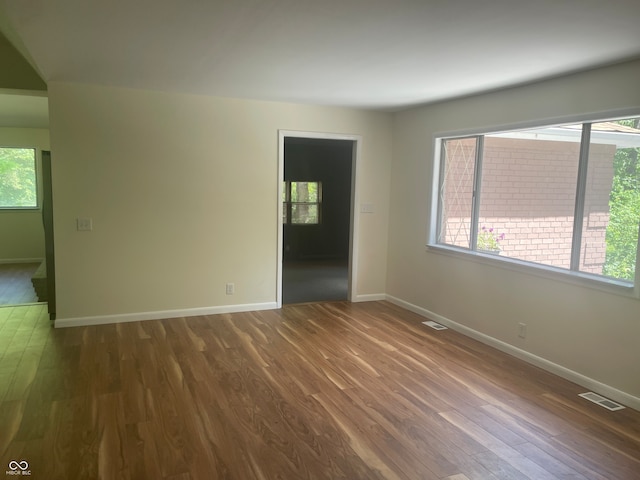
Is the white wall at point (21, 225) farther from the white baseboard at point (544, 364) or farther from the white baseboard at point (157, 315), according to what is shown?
the white baseboard at point (544, 364)

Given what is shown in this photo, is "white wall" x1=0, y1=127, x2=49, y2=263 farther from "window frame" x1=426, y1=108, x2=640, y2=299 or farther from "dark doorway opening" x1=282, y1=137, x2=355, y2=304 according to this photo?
"window frame" x1=426, y1=108, x2=640, y2=299

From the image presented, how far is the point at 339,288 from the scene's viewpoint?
6.68 metres

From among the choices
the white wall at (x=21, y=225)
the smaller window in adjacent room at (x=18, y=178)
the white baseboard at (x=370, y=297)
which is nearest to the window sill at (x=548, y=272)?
the white baseboard at (x=370, y=297)

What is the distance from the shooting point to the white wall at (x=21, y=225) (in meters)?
8.47

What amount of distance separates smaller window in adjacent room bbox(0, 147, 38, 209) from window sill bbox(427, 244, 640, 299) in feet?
26.3

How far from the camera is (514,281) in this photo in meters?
4.03

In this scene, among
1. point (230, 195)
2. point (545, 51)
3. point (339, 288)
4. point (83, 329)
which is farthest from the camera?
point (339, 288)

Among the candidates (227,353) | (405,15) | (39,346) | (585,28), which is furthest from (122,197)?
(585,28)

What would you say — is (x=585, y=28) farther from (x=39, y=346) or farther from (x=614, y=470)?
(x=39, y=346)

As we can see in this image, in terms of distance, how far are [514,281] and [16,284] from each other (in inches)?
269

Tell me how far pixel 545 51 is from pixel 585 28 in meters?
0.44


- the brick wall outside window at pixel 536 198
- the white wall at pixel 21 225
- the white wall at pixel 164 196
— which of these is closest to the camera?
the brick wall outside window at pixel 536 198
